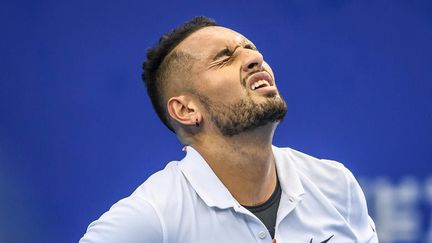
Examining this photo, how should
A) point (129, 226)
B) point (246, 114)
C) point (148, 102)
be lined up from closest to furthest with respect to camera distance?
point (129, 226) → point (246, 114) → point (148, 102)

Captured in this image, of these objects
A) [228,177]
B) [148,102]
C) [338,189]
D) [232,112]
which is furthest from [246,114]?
[148,102]

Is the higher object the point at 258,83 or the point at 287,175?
the point at 258,83

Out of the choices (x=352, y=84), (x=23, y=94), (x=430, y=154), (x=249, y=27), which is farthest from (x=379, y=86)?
(x=23, y=94)

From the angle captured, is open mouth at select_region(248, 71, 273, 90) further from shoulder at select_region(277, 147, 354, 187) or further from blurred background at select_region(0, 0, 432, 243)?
blurred background at select_region(0, 0, 432, 243)

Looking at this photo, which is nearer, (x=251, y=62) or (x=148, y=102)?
(x=251, y=62)

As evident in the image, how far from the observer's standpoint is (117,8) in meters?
1.74

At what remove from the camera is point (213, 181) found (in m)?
1.21

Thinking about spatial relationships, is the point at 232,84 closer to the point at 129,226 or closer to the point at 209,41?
the point at 209,41

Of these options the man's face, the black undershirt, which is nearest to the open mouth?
→ the man's face

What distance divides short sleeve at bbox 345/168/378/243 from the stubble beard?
0.71ft

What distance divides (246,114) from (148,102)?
57 cm

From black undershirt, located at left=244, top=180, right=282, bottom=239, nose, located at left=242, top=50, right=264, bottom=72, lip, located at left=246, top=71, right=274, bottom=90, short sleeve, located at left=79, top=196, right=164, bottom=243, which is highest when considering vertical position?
nose, located at left=242, top=50, right=264, bottom=72

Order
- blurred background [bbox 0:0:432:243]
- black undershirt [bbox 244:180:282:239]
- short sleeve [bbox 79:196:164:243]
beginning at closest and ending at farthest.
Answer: short sleeve [bbox 79:196:164:243] < black undershirt [bbox 244:180:282:239] < blurred background [bbox 0:0:432:243]

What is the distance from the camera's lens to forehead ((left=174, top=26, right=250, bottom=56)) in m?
1.31
